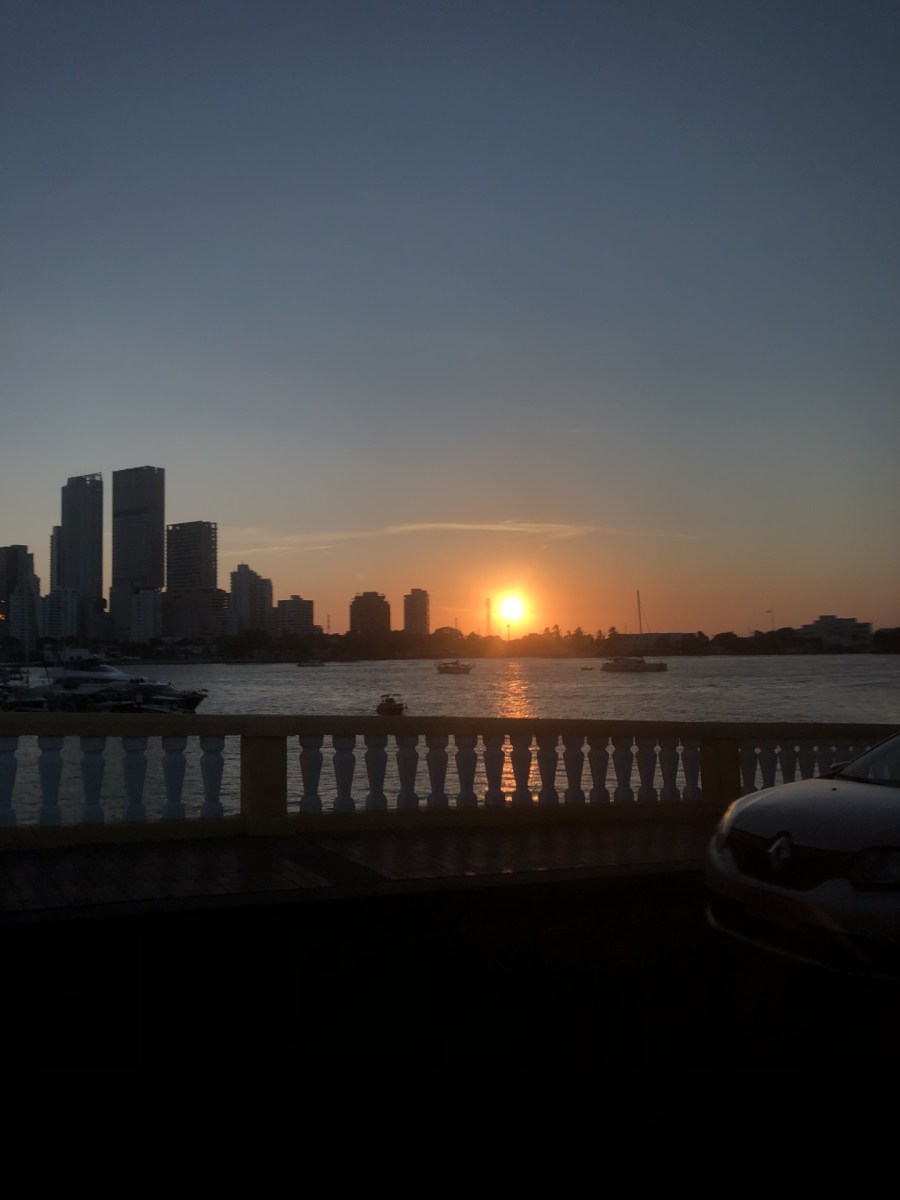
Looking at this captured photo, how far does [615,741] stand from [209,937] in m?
5.52

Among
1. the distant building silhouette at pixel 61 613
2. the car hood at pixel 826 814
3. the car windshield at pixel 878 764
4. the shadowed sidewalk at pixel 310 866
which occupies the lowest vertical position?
the shadowed sidewalk at pixel 310 866

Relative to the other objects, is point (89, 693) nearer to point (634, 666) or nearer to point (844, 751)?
point (844, 751)

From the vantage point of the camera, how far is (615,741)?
34.4 feet

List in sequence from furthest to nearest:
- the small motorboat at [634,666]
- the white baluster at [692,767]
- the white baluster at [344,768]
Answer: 1. the small motorboat at [634,666]
2. the white baluster at [692,767]
3. the white baluster at [344,768]

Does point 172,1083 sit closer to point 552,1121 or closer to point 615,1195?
point 552,1121

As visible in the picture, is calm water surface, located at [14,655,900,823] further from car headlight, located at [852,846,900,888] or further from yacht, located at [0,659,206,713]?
car headlight, located at [852,846,900,888]

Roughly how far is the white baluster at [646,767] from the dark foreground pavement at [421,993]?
3768 millimetres

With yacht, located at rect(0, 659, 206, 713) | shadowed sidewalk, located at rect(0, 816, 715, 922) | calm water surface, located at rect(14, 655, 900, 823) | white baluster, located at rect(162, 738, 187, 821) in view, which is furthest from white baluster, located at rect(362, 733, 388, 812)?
yacht, located at rect(0, 659, 206, 713)

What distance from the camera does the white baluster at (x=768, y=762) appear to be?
11.2 metres

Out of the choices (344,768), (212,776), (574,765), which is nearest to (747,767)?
(574,765)

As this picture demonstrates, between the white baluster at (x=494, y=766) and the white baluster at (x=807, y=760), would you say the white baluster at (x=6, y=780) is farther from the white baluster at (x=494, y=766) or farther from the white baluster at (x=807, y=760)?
the white baluster at (x=807, y=760)

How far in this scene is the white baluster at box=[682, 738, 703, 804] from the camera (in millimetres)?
10914

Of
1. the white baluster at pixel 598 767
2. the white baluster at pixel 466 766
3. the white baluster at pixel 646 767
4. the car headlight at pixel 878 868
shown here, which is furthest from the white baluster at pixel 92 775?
the car headlight at pixel 878 868

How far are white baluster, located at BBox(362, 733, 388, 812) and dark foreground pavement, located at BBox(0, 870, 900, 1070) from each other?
2470 millimetres
